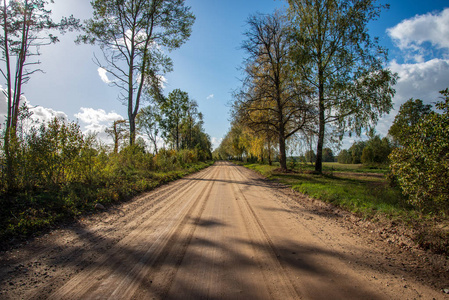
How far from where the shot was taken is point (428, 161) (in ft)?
13.0

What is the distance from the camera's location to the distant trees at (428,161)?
3.78m

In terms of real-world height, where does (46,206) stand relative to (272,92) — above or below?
below

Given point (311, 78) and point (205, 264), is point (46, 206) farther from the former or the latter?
point (311, 78)

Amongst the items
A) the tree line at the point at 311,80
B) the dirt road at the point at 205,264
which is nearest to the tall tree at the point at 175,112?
the tree line at the point at 311,80

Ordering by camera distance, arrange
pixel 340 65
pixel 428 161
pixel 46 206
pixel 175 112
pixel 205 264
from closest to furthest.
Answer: pixel 205 264 → pixel 428 161 → pixel 46 206 → pixel 340 65 → pixel 175 112

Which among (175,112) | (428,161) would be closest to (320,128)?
(428,161)

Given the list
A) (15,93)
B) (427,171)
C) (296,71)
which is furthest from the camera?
(296,71)

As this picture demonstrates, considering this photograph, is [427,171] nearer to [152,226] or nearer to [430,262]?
[430,262]

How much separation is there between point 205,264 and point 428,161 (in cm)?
457

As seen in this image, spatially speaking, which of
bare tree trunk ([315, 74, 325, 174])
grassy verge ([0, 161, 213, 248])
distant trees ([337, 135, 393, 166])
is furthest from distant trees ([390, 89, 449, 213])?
distant trees ([337, 135, 393, 166])

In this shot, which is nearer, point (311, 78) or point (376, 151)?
point (311, 78)

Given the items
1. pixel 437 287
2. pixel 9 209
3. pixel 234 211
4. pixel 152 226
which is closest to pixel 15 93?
pixel 9 209

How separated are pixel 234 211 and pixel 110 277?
12.6 ft

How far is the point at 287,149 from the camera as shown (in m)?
19.5
